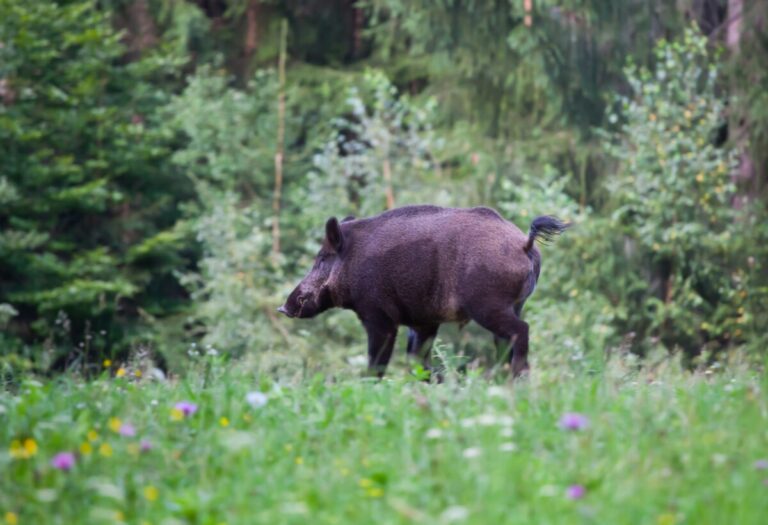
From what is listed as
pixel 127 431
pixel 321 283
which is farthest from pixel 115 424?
pixel 321 283

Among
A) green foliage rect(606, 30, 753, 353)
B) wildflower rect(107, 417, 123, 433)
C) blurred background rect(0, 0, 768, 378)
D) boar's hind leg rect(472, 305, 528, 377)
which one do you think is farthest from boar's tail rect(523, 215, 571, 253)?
green foliage rect(606, 30, 753, 353)

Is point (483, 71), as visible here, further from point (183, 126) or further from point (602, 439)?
point (602, 439)

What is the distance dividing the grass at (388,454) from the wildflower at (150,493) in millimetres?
17

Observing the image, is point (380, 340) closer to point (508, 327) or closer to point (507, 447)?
point (508, 327)

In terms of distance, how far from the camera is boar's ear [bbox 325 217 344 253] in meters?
9.19

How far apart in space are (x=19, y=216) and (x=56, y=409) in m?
21.9

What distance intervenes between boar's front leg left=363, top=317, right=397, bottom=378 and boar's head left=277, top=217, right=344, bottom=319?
20.6 inches

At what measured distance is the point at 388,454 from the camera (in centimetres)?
544

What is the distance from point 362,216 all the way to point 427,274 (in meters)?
17.5

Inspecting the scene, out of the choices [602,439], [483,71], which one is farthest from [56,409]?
[483,71]

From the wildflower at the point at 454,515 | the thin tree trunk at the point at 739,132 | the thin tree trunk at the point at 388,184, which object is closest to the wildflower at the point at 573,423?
the wildflower at the point at 454,515

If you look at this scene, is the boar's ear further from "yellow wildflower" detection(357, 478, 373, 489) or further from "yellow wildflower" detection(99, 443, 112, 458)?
"yellow wildflower" detection(357, 478, 373, 489)

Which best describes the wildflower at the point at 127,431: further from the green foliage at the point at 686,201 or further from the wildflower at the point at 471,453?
the green foliage at the point at 686,201

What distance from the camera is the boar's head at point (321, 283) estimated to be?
938 centimetres
